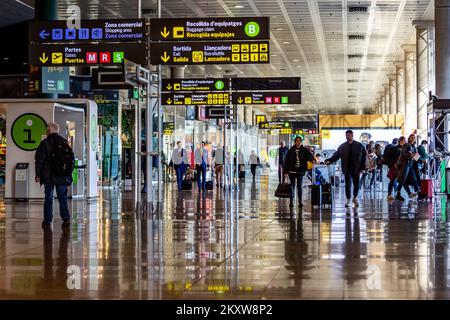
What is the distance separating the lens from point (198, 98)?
3189 cm

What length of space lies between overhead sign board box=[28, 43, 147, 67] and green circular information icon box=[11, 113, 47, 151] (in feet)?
14.8

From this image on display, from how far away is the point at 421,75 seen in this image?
41.2 meters

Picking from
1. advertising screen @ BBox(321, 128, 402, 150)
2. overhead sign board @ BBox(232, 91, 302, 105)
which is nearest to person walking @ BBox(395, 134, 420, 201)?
overhead sign board @ BBox(232, 91, 302, 105)

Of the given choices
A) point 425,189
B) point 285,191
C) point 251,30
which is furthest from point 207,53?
point 425,189

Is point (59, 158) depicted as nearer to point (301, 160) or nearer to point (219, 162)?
point (301, 160)

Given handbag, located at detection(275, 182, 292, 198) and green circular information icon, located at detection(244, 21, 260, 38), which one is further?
handbag, located at detection(275, 182, 292, 198)

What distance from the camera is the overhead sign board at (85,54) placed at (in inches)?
737

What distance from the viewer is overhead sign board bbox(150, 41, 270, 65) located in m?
18.6

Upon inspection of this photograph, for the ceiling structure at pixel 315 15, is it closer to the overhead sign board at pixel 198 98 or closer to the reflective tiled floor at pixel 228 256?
the overhead sign board at pixel 198 98

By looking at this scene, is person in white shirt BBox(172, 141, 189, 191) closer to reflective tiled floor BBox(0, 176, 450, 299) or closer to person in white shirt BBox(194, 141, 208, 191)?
person in white shirt BBox(194, 141, 208, 191)

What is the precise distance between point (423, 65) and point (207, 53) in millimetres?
24121

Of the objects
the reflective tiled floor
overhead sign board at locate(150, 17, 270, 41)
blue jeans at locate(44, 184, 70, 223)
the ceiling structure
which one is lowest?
the reflective tiled floor

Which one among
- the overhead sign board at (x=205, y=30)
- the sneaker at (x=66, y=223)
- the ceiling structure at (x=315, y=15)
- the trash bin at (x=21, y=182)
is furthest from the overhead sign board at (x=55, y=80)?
the sneaker at (x=66, y=223)
